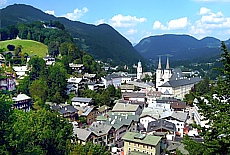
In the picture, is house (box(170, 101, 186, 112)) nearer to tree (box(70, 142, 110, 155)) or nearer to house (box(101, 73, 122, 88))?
house (box(101, 73, 122, 88))

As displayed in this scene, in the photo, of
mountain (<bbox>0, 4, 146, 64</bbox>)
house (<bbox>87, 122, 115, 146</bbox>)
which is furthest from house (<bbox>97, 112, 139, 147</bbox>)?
mountain (<bbox>0, 4, 146, 64</bbox>)

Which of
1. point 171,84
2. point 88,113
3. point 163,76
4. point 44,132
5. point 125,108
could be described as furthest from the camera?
point 163,76

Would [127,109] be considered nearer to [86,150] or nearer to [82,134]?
[82,134]

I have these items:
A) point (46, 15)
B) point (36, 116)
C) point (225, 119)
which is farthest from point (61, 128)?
point (46, 15)

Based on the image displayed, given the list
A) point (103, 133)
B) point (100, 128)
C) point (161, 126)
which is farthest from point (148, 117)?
point (103, 133)

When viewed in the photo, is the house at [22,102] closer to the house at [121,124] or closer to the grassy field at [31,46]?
the house at [121,124]

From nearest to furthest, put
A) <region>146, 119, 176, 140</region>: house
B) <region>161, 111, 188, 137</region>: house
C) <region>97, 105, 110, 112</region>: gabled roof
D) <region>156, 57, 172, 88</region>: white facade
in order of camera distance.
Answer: <region>146, 119, 176, 140</region>: house, <region>161, 111, 188, 137</region>: house, <region>97, 105, 110, 112</region>: gabled roof, <region>156, 57, 172, 88</region>: white facade

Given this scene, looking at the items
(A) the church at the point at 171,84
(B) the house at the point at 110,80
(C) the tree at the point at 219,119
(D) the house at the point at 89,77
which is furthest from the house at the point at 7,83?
(C) the tree at the point at 219,119
